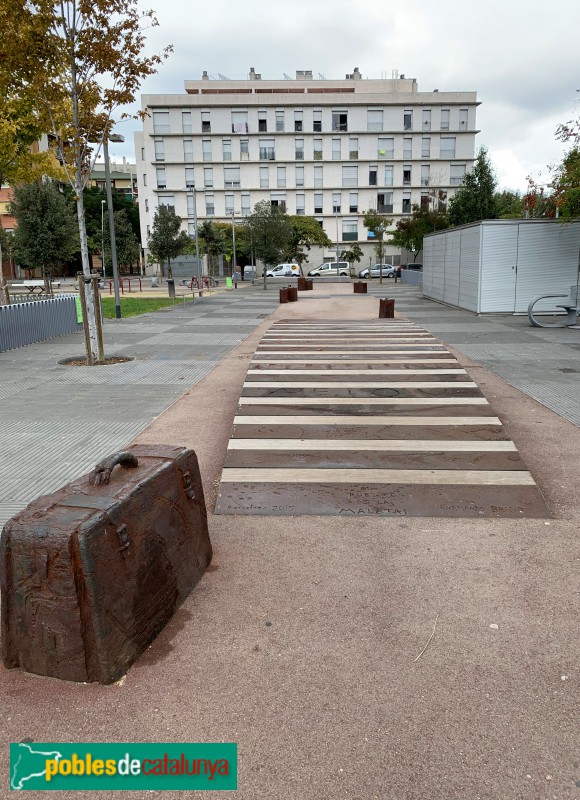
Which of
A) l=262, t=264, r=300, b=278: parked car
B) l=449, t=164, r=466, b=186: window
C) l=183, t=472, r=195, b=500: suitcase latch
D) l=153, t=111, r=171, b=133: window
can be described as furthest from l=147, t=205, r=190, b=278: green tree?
l=449, t=164, r=466, b=186: window

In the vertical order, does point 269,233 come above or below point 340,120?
below

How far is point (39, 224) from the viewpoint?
27.7 metres

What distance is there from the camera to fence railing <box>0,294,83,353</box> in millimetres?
→ 14008

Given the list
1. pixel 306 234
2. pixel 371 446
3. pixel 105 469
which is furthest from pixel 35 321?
pixel 306 234

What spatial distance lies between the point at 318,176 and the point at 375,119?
9506mm

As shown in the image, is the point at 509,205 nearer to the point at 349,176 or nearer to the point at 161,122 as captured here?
the point at 349,176

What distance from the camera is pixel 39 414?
8148 millimetres

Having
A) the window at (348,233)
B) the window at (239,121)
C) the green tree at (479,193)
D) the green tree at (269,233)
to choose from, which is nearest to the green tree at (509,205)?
the green tree at (479,193)

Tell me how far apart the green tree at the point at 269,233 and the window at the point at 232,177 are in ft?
101

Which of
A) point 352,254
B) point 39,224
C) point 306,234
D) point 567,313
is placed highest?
point 306,234

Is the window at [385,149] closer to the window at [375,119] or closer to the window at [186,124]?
the window at [375,119]

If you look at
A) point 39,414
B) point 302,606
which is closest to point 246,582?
point 302,606

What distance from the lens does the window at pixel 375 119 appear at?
7419 centimetres

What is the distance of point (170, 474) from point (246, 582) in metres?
0.87
